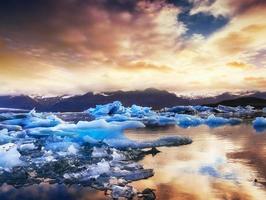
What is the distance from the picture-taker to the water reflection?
31.4ft

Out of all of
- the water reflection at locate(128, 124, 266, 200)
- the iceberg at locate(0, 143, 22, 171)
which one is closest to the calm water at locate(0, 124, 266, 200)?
the water reflection at locate(128, 124, 266, 200)

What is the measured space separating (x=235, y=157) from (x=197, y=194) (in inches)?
249

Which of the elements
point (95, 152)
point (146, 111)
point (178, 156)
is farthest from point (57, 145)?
point (146, 111)

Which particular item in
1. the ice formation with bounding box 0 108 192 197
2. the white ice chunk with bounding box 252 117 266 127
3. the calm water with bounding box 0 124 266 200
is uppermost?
the white ice chunk with bounding box 252 117 266 127

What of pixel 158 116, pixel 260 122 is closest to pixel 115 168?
pixel 260 122

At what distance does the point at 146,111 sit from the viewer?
59125 millimetres

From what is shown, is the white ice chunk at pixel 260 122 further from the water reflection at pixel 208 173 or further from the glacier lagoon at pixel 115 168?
the water reflection at pixel 208 173

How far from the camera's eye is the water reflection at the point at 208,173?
31.4 ft

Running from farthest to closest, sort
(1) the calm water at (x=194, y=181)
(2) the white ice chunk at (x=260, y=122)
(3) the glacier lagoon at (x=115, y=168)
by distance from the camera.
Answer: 1. (2) the white ice chunk at (x=260, y=122)
2. (3) the glacier lagoon at (x=115, y=168)
3. (1) the calm water at (x=194, y=181)

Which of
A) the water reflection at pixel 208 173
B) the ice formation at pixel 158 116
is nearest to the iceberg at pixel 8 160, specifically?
the water reflection at pixel 208 173

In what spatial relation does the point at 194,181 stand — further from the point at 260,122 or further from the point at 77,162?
the point at 260,122

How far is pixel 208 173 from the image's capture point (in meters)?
11.9

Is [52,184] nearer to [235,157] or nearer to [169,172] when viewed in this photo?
[169,172]

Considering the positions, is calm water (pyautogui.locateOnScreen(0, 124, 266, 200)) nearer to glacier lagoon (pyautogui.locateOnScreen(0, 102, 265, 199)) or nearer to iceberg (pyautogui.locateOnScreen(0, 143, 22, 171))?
glacier lagoon (pyautogui.locateOnScreen(0, 102, 265, 199))
